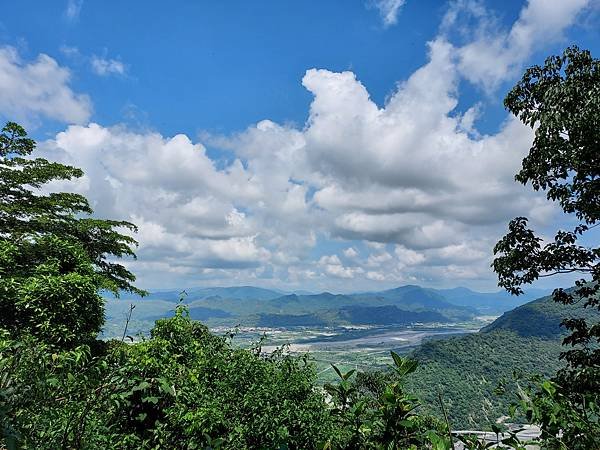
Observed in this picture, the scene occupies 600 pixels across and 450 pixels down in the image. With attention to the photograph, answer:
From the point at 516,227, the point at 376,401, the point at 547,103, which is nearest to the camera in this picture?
the point at 376,401

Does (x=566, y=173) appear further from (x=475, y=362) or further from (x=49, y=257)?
(x=475, y=362)

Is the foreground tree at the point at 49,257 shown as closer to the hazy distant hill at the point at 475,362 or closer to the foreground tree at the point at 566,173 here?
the foreground tree at the point at 566,173

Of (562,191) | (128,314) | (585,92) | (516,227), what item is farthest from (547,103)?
(128,314)

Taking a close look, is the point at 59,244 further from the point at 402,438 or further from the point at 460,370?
the point at 460,370

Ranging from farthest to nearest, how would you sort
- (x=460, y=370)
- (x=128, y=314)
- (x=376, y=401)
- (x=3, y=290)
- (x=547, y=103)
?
(x=460, y=370) → (x=3, y=290) → (x=547, y=103) → (x=128, y=314) → (x=376, y=401)

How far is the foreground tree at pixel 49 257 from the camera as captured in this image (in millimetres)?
10016

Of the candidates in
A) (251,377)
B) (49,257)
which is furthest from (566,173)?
(49,257)

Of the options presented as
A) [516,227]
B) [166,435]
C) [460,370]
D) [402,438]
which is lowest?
[460,370]

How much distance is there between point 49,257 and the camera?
11484 mm

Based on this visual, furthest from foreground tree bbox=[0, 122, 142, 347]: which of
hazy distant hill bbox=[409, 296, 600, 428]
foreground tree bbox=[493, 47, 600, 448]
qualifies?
hazy distant hill bbox=[409, 296, 600, 428]

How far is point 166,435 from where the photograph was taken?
4680 mm

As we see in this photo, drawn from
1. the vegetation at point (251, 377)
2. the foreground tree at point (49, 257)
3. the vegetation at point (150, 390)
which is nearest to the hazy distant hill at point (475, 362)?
the foreground tree at point (49, 257)

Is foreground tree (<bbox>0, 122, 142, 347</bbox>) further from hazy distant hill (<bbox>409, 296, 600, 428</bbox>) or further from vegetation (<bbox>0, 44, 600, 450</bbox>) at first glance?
hazy distant hill (<bbox>409, 296, 600, 428</bbox>)

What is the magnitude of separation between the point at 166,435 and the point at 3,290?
25.7ft
